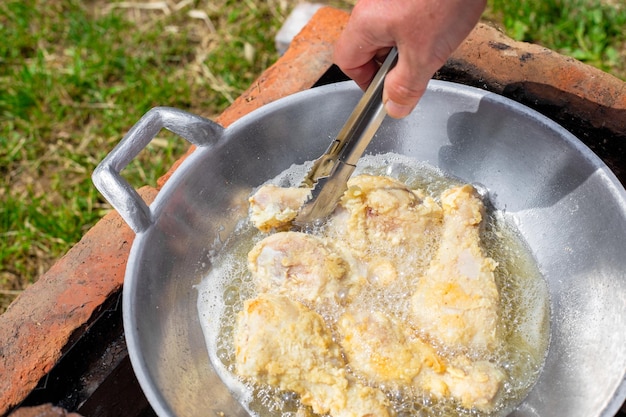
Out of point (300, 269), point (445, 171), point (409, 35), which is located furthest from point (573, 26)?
point (300, 269)

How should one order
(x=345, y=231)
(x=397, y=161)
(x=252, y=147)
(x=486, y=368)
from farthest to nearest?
(x=397, y=161) < (x=252, y=147) < (x=345, y=231) < (x=486, y=368)

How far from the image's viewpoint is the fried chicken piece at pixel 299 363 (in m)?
1.46

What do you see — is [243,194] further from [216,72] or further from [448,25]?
[216,72]

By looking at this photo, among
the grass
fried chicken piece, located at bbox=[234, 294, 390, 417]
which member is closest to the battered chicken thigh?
fried chicken piece, located at bbox=[234, 294, 390, 417]

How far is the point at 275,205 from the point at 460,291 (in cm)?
59

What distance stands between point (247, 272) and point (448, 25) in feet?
3.05

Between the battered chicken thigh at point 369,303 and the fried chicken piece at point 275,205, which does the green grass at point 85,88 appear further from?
the battered chicken thigh at point 369,303

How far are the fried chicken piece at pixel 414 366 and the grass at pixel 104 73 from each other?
160 centimetres

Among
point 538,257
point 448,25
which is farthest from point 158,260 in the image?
point 538,257

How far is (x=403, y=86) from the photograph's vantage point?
1414mm

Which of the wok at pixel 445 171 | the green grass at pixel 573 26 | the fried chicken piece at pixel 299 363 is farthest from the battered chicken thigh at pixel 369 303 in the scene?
the green grass at pixel 573 26

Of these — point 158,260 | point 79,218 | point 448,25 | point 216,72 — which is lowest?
point 79,218

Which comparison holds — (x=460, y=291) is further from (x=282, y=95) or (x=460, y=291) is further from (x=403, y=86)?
(x=282, y=95)

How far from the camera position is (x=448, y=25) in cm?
131
